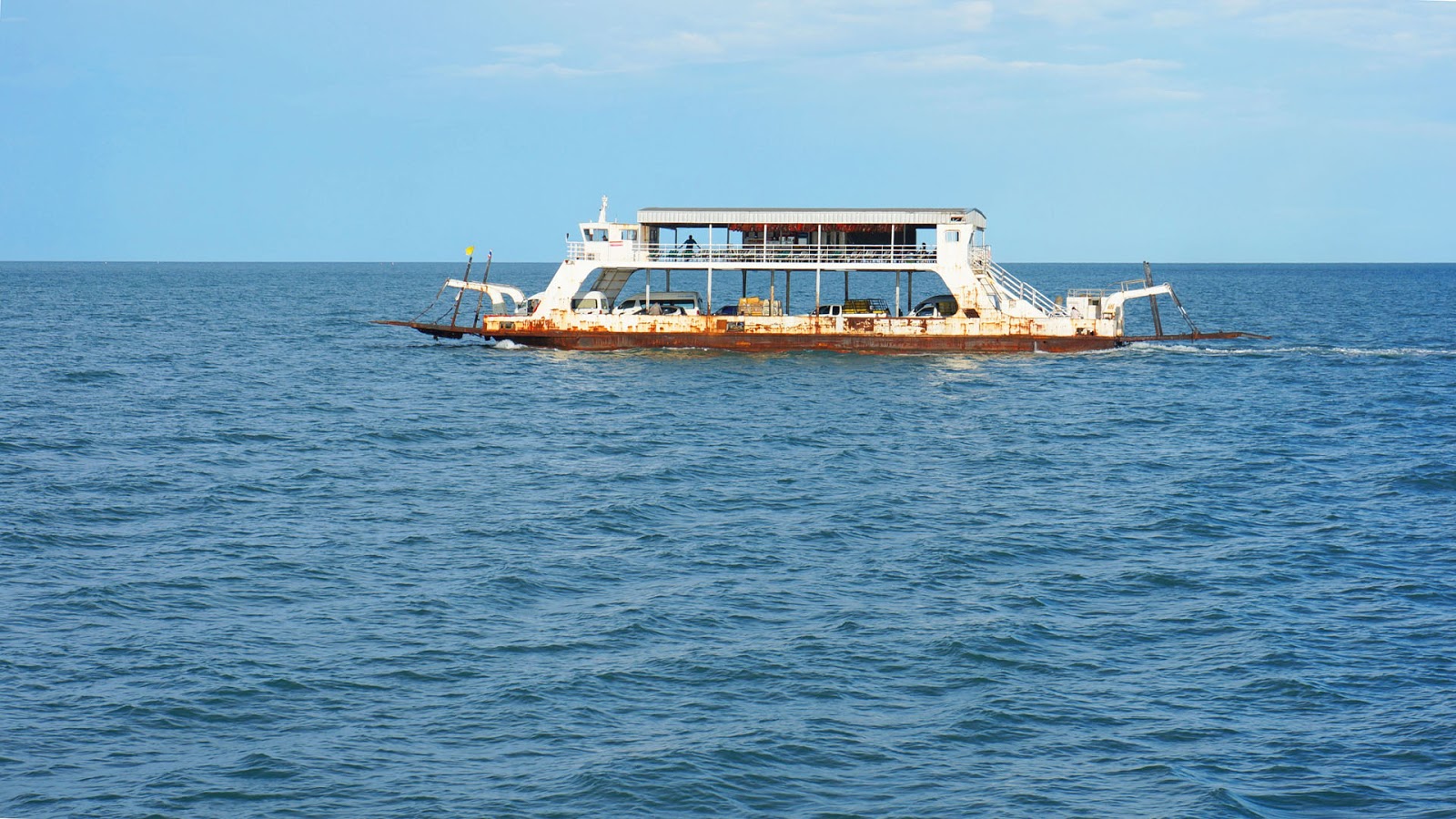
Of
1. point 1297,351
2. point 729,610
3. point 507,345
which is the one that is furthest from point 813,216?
point 729,610

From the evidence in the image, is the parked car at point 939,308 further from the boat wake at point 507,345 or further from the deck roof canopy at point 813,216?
the boat wake at point 507,345

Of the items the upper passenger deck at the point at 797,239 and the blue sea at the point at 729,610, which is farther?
the upper passenger deck at the point at 797,239

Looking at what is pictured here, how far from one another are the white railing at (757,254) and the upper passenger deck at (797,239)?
0.05 meters

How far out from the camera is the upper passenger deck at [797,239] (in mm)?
64938

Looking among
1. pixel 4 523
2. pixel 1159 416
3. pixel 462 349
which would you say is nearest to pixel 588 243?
pixel 462 349

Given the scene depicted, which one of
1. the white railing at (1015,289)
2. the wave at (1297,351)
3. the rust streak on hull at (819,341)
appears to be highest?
the white railing at (1015,289)

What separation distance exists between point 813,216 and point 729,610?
42677 millimetres

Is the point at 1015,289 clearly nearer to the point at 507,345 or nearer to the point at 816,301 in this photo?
the point at 816,301

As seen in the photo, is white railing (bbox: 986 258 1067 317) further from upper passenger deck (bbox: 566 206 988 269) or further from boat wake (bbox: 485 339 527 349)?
boat wake (bbox: 485 339 527 349)

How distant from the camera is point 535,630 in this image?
78.7 feet

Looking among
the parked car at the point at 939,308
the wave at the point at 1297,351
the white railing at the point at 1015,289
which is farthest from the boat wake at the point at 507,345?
the wave at the point at 1297,351

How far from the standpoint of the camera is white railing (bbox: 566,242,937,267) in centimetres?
6606

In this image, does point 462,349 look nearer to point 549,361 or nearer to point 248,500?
point 549,361

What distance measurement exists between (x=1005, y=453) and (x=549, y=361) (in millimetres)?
28710
